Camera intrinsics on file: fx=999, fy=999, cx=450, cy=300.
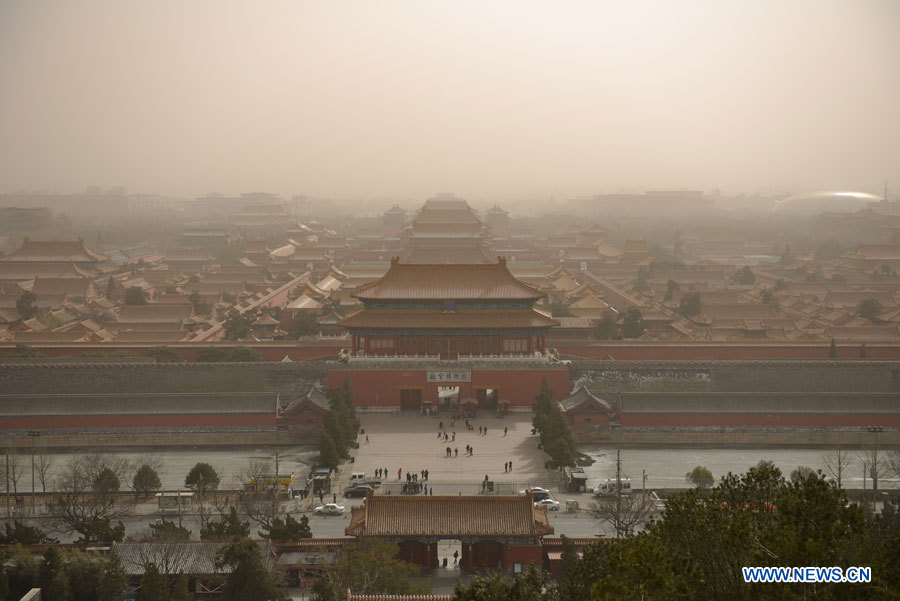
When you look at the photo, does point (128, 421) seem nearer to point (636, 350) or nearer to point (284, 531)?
point (284, 531)

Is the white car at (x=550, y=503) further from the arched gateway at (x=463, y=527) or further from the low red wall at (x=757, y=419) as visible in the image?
the low red wall at (x=757, y=419)

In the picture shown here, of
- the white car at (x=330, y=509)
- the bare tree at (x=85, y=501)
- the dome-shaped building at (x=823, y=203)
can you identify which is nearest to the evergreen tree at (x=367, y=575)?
the white car at (x=330, y=509)

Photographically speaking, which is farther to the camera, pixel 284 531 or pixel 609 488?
pixel 609 488

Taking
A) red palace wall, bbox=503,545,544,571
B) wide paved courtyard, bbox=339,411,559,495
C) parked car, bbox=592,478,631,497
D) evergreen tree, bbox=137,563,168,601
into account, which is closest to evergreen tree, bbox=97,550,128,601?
evergreen tree, bbox=137,563,168,601

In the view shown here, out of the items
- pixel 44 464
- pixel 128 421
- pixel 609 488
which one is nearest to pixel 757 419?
pixel 609 488

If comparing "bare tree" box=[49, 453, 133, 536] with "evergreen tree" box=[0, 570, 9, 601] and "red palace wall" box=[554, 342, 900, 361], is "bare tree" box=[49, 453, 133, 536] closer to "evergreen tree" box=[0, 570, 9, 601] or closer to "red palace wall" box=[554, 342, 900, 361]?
"evergreen tree" box=[0, 570, 9, 601]

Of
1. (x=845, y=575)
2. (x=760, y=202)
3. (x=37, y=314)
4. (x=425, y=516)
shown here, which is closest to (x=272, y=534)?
(x=425, y=516)

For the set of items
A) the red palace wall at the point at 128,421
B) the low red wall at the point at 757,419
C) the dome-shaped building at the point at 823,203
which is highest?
the dome-shaped building at the point at 823,203
